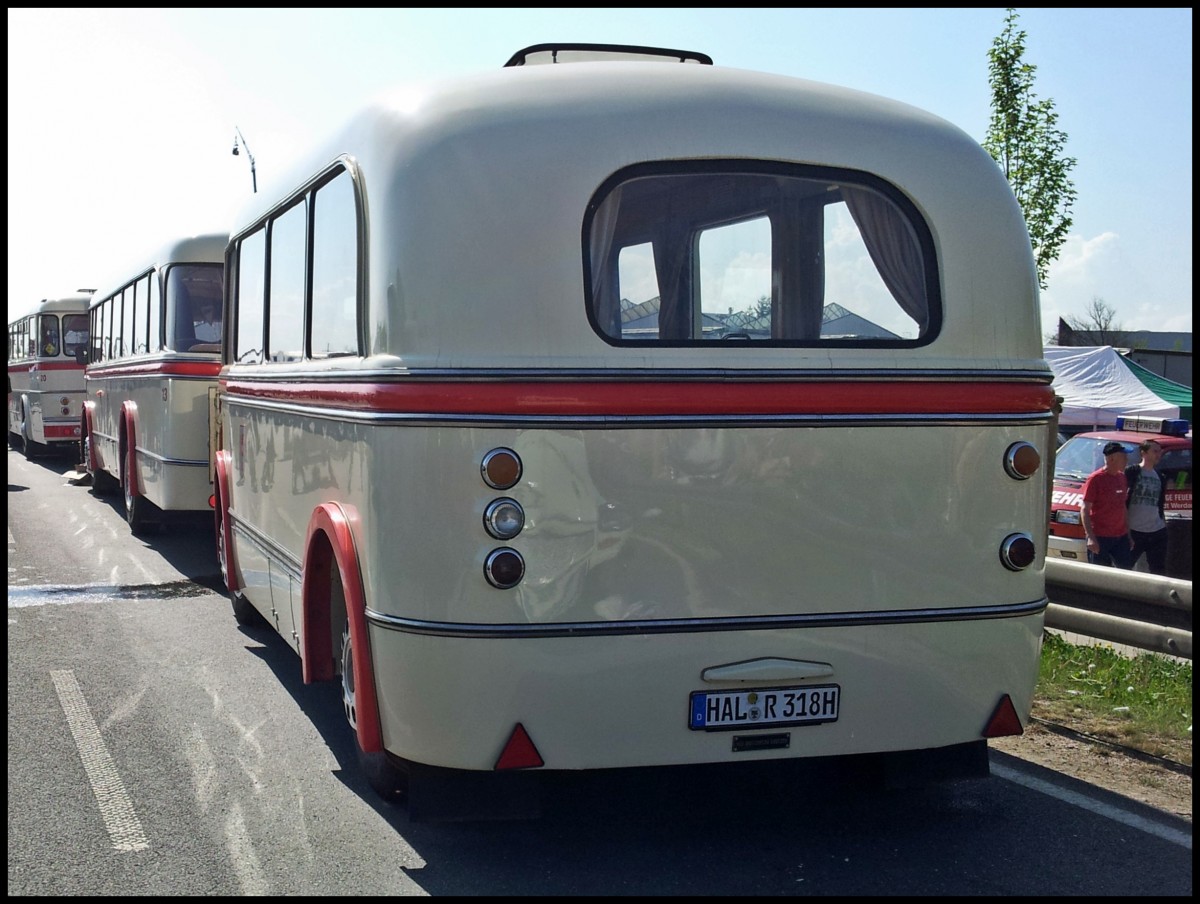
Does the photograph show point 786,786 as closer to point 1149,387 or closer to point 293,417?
point 293,417

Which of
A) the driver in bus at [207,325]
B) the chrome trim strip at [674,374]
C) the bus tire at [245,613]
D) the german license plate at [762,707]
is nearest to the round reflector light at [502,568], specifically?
the chrome trim strip at [674,374]

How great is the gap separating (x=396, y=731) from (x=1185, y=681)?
4.35 metres

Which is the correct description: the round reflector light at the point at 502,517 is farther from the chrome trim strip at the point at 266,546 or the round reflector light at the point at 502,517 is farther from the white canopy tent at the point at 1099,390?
the white canopy tent at the point at 1099,390

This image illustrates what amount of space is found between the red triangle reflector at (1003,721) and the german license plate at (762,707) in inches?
24.3

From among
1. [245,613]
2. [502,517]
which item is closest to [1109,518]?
[245,613]

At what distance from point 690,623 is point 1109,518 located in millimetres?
8097

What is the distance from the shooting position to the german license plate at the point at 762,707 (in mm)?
4480

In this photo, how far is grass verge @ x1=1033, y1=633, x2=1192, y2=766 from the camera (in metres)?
6.14

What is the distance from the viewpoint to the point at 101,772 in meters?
5.62

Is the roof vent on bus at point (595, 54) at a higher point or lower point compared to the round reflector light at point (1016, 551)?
higher

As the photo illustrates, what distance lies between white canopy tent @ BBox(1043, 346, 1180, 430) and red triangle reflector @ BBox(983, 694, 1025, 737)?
17107 mm

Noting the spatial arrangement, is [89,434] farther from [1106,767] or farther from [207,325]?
[1106,767]

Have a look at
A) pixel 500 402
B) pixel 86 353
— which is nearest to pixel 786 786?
pixel 500 402

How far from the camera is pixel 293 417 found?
6035 mm
